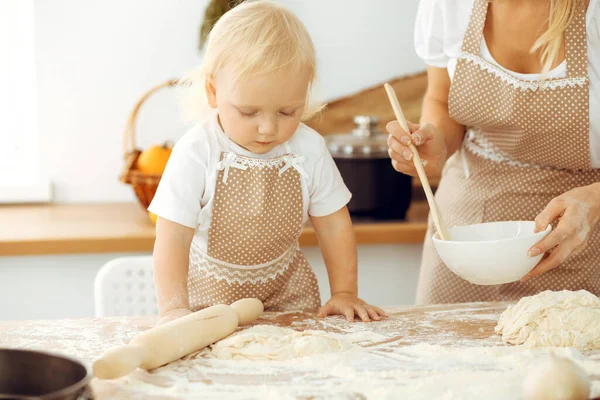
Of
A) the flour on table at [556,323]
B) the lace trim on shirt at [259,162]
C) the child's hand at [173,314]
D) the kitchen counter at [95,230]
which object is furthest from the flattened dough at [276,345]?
the kitchen counter at [95,230]

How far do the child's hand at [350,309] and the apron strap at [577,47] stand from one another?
0.59m

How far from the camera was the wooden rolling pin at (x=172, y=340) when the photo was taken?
958 mm

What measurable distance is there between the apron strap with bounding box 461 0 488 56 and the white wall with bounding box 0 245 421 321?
2.94 ft

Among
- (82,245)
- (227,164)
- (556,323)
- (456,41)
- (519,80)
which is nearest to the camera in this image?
(556,323)

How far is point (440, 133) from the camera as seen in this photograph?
159 centimetres

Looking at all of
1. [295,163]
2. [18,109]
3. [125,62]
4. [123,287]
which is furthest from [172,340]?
[18,109]

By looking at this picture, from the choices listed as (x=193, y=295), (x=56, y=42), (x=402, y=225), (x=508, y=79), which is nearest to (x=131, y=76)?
(x=56, y=42)

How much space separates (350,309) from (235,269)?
0.82ft

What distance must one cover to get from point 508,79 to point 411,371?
69 cm

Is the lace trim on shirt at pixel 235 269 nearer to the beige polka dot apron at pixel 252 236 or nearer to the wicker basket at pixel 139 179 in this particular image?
the beige polka dot apron at pixel 252 236

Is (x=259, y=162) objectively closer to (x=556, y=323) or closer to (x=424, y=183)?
(x=424, y=183)

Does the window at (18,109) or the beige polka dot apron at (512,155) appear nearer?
the beige polka dot apron at (512,155)

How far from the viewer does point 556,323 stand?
1.15 meters

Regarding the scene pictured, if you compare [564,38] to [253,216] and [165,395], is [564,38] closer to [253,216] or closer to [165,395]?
[253,216]
